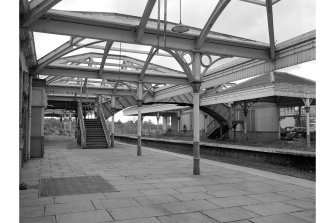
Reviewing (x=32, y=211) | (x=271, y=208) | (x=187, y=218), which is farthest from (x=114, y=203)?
(x=271, y=208)

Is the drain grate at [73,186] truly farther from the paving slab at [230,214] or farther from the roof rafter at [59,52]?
the roof rafter at [59,52]

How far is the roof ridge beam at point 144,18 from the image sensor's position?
775cm

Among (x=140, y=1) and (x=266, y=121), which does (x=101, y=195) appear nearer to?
(x=140, y=1)

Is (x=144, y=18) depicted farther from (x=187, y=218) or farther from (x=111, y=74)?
(x=111, y=74)

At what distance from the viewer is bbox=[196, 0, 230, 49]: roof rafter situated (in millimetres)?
8062

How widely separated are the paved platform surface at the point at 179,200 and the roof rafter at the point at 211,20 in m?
4.22

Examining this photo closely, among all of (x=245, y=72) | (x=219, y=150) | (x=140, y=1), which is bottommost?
(x=219, y=150)

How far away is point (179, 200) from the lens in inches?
251

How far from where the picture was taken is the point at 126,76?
1536 cm

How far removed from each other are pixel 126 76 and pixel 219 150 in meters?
7.62

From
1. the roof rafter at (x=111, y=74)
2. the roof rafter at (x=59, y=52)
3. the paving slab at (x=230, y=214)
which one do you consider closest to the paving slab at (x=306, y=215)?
the paving slab at (x=230, y=214)

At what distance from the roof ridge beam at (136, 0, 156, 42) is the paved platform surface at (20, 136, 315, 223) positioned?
13.5ft

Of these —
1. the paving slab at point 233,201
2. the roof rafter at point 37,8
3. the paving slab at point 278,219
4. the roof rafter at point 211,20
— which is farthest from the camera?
the roof rafter at point 211,20

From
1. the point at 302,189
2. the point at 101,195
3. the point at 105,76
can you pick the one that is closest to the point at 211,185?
the point at 302,189
